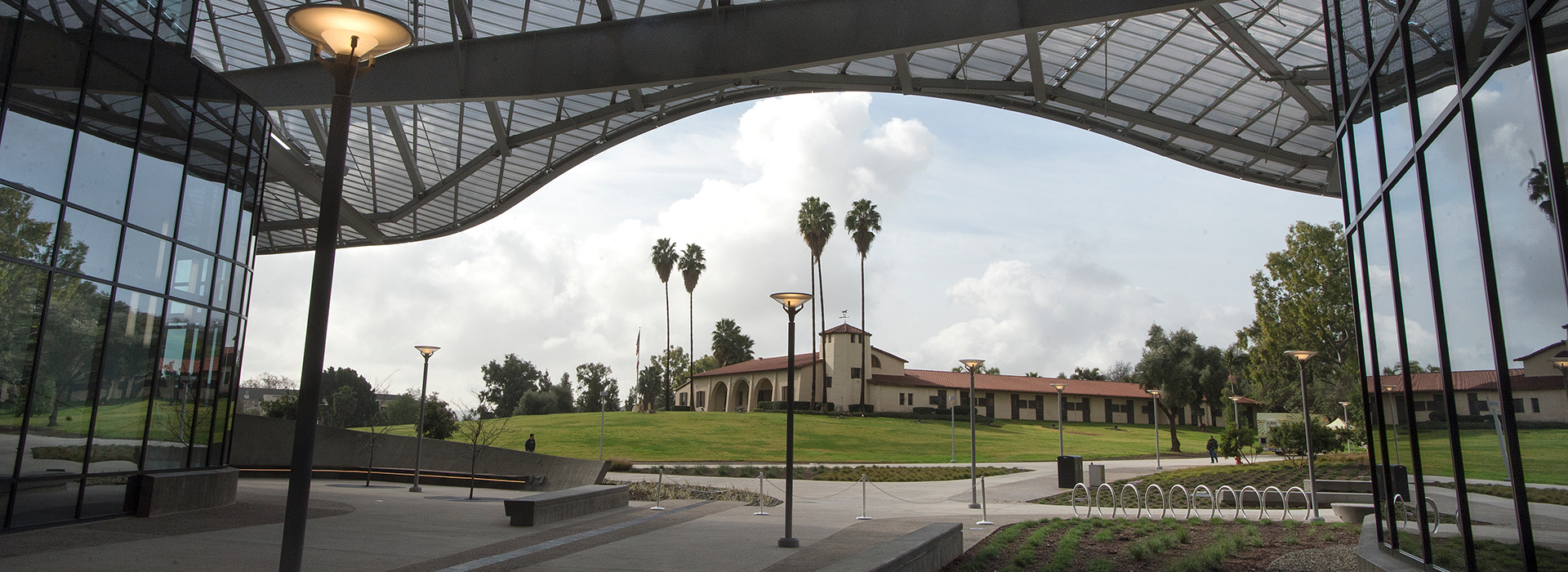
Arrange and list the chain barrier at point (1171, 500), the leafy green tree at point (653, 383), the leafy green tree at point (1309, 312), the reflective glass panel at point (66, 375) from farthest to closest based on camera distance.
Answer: the leafy green tree at point (653, 383), the leafy green tree at point (1309, 312), the chain barrier at point (1171, 500), the reflective glass panel at point (66, 375)

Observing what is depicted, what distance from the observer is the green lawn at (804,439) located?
5128 cm

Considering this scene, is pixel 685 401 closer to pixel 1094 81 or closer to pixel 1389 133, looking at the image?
pixel 1094 81

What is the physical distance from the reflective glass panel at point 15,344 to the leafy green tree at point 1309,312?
51.9 metres

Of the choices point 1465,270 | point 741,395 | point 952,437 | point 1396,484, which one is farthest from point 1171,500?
point 741,395

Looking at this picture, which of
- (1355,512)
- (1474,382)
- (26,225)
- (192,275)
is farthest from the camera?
(1355,512)

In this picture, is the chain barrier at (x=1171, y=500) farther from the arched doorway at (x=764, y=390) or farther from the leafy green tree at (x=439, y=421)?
the arched doorway at (x=764, y=390)

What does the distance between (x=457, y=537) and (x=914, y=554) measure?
773cm

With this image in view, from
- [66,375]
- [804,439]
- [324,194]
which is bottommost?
[804,439]

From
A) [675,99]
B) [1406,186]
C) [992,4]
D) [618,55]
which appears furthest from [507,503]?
[1406,186]

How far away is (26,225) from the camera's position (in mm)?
11836

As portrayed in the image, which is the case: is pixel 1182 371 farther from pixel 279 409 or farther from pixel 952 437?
pixel 279 409

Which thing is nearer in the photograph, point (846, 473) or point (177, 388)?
point (177, 388)

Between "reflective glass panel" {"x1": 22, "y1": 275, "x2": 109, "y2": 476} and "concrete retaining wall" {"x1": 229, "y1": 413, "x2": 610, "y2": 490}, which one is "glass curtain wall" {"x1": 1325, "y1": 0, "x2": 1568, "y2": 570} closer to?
"reflective glass panel" {"x1": 22, "y1": 275, "x2": 109, "y2": 476}

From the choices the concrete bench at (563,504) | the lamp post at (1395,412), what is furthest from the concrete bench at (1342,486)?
the concrete bench at (563,504)
